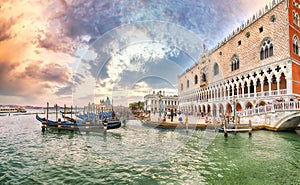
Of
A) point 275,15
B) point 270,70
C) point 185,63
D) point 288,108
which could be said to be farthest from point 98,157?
point 275,15

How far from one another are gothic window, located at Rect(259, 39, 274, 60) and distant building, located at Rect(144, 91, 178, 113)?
25.4 m

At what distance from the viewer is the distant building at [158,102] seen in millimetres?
42888

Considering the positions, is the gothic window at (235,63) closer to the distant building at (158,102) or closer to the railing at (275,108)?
the railing at (275,108)

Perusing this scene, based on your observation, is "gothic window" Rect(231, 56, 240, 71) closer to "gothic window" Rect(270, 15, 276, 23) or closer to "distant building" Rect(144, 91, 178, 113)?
"gothic window" Rect(270, 15, 276, 23)

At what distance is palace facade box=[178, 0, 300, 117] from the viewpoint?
15117 mm

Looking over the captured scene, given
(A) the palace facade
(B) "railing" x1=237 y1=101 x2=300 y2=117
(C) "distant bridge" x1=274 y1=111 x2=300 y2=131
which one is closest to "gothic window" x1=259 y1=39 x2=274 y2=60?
(A) the palace facade

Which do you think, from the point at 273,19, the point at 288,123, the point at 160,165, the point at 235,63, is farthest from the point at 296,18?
the point at 160,165

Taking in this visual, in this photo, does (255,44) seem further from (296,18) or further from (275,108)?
(275,108)

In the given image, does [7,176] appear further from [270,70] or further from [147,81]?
[270,70]

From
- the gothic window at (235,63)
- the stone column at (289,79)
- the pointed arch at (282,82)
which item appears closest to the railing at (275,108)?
the stone column at (289,79)

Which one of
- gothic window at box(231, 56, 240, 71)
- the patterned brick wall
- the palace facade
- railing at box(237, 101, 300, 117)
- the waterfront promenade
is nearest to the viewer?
railing at box(237, 101, 300, 117)

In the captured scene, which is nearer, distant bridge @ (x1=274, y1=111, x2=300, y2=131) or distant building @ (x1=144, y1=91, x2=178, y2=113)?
distant bridge @ (x1=274, y1=111, x2=300, y2=131)

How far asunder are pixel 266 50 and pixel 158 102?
2883cm

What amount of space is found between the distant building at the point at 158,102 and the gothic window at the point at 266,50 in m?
25.4
